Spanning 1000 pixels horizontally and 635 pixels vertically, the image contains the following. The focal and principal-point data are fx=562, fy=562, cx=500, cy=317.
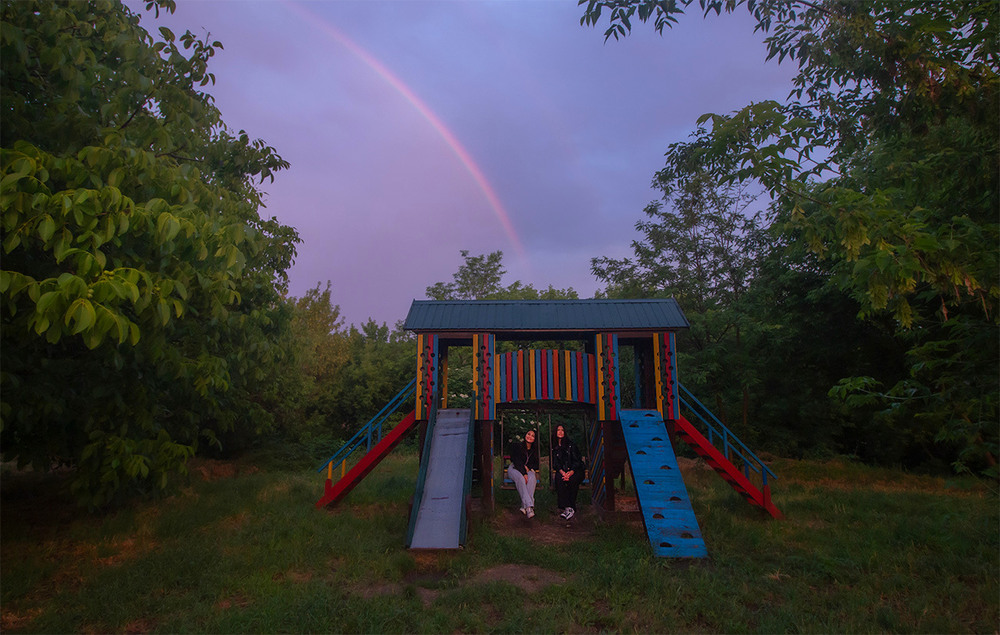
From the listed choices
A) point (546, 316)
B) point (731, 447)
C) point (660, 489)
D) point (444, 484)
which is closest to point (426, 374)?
point (444, 484)

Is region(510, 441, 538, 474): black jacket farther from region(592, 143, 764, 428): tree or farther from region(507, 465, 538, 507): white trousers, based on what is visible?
region(592, 143, 764, 428): tree

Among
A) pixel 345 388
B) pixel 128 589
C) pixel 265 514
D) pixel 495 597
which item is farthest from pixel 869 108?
pixel 345 388

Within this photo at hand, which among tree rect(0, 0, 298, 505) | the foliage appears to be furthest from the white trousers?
the foliage

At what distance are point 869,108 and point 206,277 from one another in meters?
7.65

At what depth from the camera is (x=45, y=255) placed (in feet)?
18.8

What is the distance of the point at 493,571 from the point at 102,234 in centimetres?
620

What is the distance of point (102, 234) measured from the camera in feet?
13.4

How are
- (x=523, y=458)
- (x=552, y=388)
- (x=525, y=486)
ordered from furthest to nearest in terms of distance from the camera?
1. (x=552, y=388)
2. (x=523, y=458)
3. (x=525, y=486)

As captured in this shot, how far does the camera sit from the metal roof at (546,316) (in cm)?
1191

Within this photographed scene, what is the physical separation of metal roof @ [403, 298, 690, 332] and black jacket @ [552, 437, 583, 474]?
2489mm

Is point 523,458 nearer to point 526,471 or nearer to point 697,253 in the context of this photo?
point 526,471

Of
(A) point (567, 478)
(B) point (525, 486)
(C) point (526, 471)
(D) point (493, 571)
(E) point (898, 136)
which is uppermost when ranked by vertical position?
(E) point (898, 136)

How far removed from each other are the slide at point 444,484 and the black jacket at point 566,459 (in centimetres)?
192

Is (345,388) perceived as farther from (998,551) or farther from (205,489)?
(998,551)
